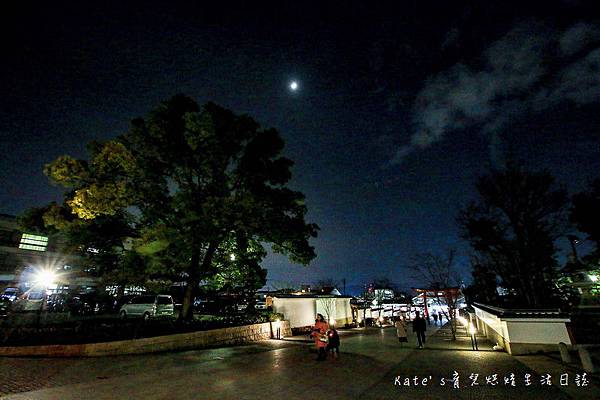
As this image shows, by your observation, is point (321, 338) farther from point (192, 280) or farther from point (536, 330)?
point (536, 330)

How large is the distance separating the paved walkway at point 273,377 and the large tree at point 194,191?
492 cm

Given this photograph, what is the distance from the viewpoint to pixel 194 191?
15461 millimetres

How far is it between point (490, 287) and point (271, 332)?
23.4 meters

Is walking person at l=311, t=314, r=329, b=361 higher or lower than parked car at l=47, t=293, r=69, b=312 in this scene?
lower

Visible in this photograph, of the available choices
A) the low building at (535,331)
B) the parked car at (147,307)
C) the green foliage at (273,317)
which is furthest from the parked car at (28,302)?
the low building at (535,331)

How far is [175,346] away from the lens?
42.0ft

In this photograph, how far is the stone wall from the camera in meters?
10.7

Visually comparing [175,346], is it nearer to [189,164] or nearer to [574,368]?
[189,164]

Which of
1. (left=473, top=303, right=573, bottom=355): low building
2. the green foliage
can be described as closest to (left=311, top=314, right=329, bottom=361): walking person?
(left=473, top=303, right=573, bottom=355): low building

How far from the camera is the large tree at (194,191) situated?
13.3m

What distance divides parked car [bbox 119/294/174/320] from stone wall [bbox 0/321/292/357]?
6.17 meters

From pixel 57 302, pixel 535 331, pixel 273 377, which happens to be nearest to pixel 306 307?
pixel 535 331

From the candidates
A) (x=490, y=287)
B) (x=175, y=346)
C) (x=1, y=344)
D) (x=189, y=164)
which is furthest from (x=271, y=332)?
(x=490, y=287)

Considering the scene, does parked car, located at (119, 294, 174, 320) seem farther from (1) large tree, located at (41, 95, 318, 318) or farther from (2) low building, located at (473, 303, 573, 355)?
(2) low building, located at (473, 303, 573, 355)
